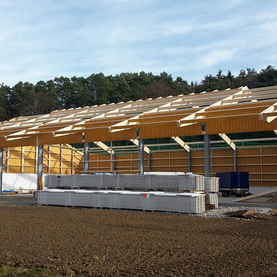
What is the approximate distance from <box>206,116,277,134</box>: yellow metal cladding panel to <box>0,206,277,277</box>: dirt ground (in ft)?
21.8

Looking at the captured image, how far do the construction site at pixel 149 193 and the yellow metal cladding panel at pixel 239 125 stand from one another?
5 cm

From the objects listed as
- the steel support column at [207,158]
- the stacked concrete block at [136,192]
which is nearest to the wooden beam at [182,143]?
the steel support column at [207,158]

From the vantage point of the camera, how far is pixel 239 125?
1883cm

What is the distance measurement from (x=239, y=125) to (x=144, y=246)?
12095mm

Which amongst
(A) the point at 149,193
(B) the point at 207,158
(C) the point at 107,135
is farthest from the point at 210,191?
(C) the point at 107,135

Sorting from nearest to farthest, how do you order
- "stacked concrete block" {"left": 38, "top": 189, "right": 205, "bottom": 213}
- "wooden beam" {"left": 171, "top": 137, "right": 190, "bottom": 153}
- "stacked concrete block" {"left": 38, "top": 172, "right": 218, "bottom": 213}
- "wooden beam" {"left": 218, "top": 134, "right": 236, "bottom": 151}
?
1. "stacked concrete block" {"left": 38, "top": 189, "right": 205, "bottom": 213}
2. "stacked concrete block" {"left": 38, "top": 172, "right": 218, "bottom": 213}
3. "wooden beam" {"left": 218, "top": 134, "right": 236, "bottom": 151}
4. "wooden beam" {"left": 171, "top": 137, "right": 190, "bottom": 153}

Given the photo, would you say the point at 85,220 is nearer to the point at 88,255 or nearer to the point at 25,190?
the point at 88,255

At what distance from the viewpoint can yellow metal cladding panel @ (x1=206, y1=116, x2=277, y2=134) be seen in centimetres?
1831

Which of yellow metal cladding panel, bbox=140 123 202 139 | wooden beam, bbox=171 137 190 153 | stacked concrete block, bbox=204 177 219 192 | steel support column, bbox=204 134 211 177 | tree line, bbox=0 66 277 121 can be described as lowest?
stacked concrete block, bbox=204 177 219 192

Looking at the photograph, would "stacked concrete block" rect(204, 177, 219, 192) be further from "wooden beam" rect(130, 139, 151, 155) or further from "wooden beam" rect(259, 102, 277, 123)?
"wooden beam" rect(130, 139, 151, 155)

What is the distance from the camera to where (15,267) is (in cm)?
655

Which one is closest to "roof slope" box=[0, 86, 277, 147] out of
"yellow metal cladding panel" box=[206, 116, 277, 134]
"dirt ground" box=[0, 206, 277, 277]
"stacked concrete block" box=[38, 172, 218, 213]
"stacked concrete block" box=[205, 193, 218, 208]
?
"yellow metal cladding panel" box=[206, 116, 277, 134]

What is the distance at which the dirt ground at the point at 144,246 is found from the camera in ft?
20.9

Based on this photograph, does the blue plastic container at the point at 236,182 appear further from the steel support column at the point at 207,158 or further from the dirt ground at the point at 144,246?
the dirt ground at the point at 144,246
